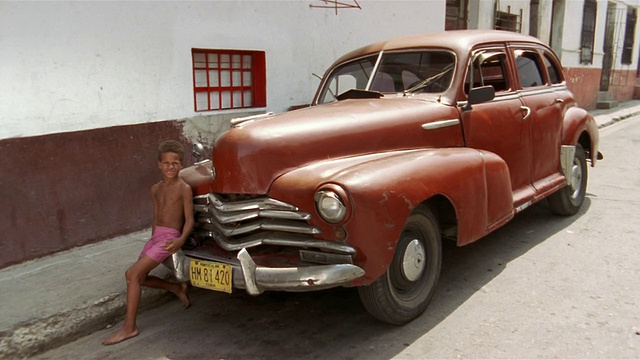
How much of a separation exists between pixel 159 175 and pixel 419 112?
267 cm

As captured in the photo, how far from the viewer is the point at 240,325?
3439 millimetres

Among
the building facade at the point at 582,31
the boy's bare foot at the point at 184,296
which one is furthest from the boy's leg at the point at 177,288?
the building facade at the point at 582,31

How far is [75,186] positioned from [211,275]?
2071 mm

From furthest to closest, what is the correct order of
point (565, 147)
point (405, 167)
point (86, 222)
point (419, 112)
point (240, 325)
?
point (565, 147)
point (86, 222)
point (419, 112)
point (240, 325)
point (405, 167)

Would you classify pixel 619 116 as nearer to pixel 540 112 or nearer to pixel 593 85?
pixel 593 85

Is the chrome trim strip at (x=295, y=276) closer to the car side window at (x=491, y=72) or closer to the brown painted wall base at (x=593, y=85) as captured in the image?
the car side window at (x=491, y=72)

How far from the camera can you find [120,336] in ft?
10.8

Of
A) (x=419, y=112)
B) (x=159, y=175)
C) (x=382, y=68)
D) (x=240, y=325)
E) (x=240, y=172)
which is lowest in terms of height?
(x=240, y=325)

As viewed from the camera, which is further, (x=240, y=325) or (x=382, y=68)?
(x=382, y=68)

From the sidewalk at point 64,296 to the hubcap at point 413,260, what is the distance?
177 cm

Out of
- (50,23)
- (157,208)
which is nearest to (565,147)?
(157,208)

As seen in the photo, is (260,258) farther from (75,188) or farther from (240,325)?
→ (75,188)

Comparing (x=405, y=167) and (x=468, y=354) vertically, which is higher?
(x=405, y=167)

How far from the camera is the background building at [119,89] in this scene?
13.6 feet
